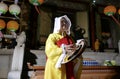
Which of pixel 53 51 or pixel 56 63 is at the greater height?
pixel 53 51

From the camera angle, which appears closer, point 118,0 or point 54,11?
point 54,11

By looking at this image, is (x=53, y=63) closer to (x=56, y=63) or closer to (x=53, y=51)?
(x=56, y=63)

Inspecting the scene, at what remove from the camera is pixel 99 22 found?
1307 cm

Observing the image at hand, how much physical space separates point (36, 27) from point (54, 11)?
1.66 metres

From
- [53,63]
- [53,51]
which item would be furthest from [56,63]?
[53,51]

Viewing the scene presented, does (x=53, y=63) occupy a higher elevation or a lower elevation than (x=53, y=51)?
lower

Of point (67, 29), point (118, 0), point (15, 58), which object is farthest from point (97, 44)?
point (67, 29)

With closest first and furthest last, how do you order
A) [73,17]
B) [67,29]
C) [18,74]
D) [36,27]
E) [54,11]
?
1. [67,29]
2. [18,74]
3. [36,27]
4. [54,11]
5. [73,17]

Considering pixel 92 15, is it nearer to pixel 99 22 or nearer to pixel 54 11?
pixel 99 22

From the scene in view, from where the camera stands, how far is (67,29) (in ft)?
Answer: 13.0

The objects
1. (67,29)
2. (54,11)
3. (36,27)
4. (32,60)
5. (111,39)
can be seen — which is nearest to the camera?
(67,29)

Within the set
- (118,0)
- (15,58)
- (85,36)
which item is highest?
(118,0)

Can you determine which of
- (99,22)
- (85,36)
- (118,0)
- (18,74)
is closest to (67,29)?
(18,74)

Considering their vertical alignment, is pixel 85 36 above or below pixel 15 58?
above
